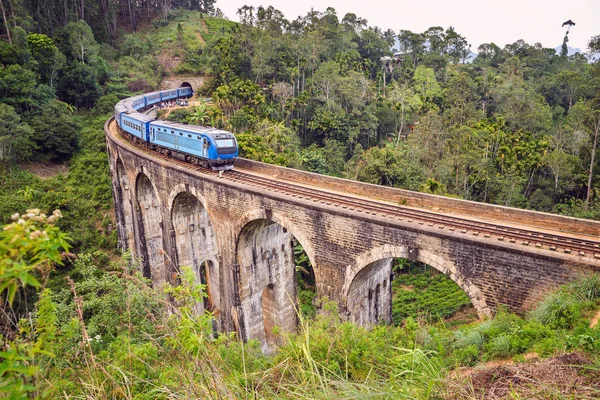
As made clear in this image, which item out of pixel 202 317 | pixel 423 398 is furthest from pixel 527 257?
pixel 202 317

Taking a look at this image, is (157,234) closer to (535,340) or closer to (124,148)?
(124,148)

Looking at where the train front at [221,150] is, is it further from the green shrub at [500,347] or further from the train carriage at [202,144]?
the green shrub at [500,347]

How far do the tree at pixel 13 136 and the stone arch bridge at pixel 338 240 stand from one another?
44.3 ft

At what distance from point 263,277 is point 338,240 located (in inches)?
271

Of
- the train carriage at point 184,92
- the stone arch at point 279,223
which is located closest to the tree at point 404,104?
the train carriage at point 184,92

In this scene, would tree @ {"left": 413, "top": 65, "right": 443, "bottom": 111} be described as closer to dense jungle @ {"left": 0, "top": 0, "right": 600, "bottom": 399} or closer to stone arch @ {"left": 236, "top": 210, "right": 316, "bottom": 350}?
dense jungle @ {"left": 0, "top": 0, "right": 600, "bottom": 399}

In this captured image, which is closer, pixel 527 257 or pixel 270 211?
pixel 527 257

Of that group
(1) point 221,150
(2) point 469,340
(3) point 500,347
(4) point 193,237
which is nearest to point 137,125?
(4) point 193,237

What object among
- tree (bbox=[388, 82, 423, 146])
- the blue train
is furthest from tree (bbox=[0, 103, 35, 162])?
tree (bbox=[388, 82, 423, 146])

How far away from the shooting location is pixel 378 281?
52.7 feet

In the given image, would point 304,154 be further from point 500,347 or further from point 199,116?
point 500,347

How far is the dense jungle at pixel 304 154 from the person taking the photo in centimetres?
762

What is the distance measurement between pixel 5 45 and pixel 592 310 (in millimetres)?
46632

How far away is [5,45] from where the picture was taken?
1410 inches
